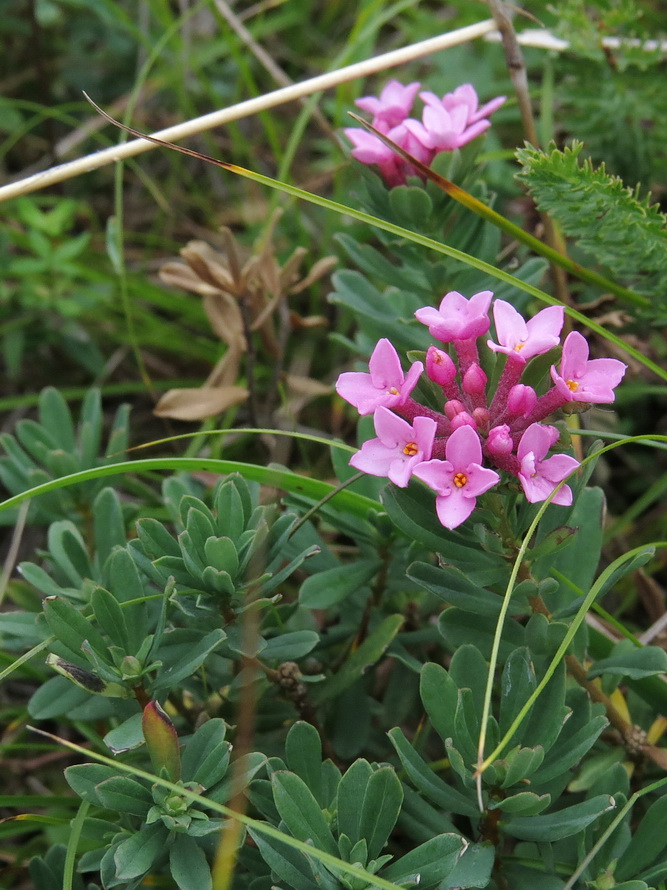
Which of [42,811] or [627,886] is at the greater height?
[627,886]

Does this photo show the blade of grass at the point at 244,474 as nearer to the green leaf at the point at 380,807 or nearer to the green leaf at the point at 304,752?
the green leaf at the point at 304,752

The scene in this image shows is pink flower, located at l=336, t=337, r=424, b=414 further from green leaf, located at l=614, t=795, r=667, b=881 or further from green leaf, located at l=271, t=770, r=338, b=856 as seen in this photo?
green leaf, located at l=614, t=795, r=667, b=881

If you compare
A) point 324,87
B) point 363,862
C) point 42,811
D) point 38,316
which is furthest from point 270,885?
point 38,316

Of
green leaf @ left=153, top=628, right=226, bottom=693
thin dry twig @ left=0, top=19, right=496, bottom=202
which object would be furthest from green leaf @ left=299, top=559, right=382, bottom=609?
thin dry twig @ left=0, top=19, right=496, bottom=202

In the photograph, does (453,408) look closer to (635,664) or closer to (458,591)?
(458,591)

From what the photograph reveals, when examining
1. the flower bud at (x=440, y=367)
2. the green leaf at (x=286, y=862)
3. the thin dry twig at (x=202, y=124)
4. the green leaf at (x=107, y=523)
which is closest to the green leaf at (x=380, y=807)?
the green leaf at (x=286, y=862)

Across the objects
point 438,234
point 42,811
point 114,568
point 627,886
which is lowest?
point 42,811

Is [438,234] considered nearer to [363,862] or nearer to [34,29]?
[363,862]
